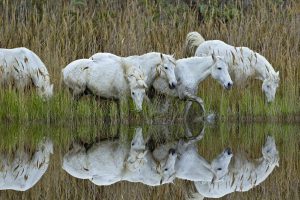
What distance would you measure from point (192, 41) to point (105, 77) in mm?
2359

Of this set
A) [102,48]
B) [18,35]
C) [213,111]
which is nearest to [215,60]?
[213,111]

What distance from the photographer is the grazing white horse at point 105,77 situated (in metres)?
13.2

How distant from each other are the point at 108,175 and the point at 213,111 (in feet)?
19.1

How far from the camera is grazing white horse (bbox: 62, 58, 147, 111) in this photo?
13.2 meters

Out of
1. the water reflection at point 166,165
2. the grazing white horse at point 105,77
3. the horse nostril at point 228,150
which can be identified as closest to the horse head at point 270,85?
the grazing white horse at point 105,77

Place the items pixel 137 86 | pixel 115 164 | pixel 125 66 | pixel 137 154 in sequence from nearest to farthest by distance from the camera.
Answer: pixel 115 164 < pixel 137 154 < pixel 137 86 < pixel 125 66

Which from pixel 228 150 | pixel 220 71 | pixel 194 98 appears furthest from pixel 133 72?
pixel 228 150

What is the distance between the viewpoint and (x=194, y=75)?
541 inches

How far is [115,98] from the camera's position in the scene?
13.4 m

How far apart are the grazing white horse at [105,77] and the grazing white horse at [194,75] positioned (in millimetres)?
602

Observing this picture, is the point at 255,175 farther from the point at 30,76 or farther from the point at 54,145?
the point at 30,76

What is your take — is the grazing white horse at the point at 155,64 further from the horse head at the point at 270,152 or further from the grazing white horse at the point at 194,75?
the horse head at the point at 270,152

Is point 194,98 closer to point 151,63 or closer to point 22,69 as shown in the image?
point 151,63

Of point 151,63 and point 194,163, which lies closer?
point 194,163
